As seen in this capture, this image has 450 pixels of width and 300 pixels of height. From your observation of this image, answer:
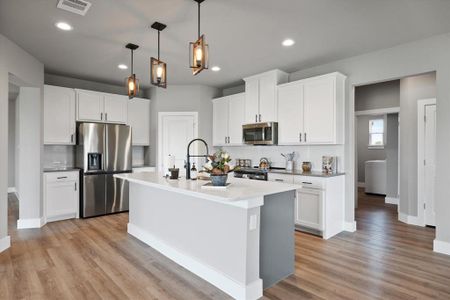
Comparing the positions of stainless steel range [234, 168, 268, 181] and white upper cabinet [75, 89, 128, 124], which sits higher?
white upper cabinet [75, 89, 128, 124]

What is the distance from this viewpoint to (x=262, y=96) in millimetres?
4934

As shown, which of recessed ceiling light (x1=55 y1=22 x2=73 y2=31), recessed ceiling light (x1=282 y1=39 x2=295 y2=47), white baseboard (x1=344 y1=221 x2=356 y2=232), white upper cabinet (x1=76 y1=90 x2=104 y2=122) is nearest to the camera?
recessed ceiling light (x1=55 y1=22 x2=73 y2=31)

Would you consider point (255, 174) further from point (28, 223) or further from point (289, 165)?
point (28, 223)

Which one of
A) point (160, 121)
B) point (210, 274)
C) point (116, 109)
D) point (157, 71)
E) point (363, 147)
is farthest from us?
point (363, 147)

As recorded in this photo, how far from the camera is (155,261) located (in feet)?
10.1

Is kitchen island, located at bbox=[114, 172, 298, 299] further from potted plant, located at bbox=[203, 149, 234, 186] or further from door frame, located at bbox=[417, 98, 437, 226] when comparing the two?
door frame, located at bbox=[417, 98, 437, 226]

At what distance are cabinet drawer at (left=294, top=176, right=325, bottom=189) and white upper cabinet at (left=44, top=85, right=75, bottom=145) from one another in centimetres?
423

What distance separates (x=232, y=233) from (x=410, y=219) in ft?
12.6

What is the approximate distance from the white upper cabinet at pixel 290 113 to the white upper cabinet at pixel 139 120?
10.2ft

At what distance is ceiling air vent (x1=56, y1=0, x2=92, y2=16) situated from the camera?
2.58 m

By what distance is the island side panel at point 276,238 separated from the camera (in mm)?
2506

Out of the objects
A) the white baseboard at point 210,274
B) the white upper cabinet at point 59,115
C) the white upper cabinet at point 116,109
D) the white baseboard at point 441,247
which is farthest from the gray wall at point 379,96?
the white upper cabinet at point 59,115

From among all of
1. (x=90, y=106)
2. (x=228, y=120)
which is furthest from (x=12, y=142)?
(x=228, y=120)

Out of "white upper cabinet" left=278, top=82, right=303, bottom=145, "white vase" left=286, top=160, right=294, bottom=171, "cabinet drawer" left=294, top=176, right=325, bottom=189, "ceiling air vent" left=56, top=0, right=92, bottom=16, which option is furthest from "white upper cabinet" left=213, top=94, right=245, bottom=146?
"ceiling air vent" left=56, top=0, right=92, bottom=16
